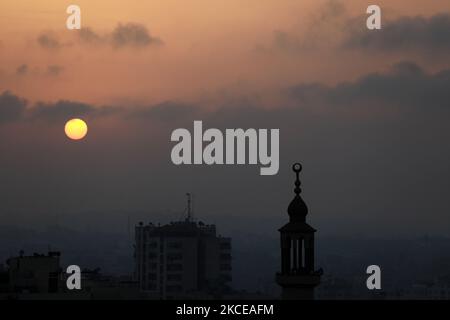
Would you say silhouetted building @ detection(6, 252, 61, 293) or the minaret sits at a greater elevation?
silhouetted building @ detection(6, 252, 61, 293)

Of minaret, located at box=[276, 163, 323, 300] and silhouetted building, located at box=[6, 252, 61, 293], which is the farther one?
silhouetted building, located at box=[6, 252, 61, 293]

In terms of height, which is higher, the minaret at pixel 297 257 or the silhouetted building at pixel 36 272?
the silhouetted building at pixel 36 272

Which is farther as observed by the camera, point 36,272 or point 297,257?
point 36,272

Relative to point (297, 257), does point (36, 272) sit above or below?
above

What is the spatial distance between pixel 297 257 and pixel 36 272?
136ft

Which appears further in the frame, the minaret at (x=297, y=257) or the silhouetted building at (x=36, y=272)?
the silhouetted building at (x=36, y=272)

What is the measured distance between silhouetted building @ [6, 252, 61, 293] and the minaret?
38256 mm

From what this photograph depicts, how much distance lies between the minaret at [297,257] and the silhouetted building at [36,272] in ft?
126

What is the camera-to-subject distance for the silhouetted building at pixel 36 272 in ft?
277

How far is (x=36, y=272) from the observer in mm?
86188

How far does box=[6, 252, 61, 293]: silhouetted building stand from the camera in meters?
84.4
